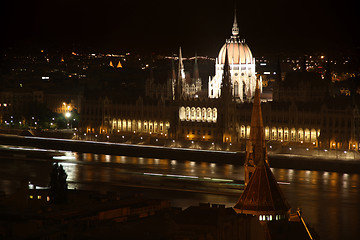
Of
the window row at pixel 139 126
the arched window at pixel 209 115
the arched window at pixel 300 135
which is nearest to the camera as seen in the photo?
the arched window at pixel 300 135

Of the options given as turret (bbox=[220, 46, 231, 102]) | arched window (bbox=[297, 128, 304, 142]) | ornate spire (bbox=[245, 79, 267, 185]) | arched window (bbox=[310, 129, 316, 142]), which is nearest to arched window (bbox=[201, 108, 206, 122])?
turret (bbox=[220, 46, 231, 102])

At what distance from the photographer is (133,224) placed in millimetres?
36906

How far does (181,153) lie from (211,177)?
13.3 m

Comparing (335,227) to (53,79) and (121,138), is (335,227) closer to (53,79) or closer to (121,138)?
(121,138)

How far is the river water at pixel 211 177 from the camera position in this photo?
54.5m

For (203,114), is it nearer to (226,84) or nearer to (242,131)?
(226,84)

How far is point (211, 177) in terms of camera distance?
70.7m

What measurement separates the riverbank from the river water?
122 cm

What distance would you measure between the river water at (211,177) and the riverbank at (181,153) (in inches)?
47.9

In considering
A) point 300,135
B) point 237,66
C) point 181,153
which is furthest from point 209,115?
point 300,135

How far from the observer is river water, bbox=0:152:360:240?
54500 mm

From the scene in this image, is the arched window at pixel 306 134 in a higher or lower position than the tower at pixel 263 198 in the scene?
higher

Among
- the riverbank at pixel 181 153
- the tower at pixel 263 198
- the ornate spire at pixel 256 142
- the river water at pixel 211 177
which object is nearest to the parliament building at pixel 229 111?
the riverbank at pixel 181 153

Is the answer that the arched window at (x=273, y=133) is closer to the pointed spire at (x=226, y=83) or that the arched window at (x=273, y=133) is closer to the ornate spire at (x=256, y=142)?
the pointed spire at (x=226, y=83)
